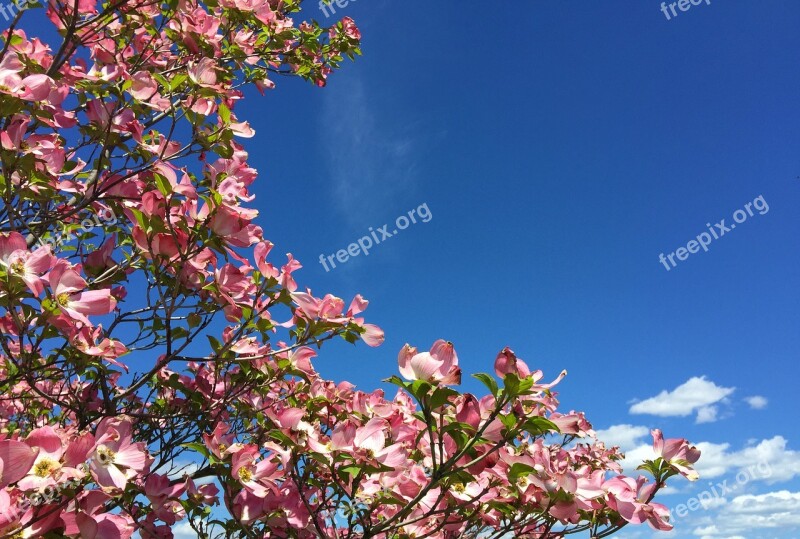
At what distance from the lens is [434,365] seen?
1.31m

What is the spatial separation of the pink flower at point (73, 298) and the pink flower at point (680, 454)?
156 cm

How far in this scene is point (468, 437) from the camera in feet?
4.47

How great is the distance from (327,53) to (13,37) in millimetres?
1962

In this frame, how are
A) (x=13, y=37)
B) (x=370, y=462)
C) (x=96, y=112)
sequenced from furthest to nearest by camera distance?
(x=96, y=112)
(x=13, y=37)
(x=370, y=462)

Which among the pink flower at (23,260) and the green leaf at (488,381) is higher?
the pink flower at (23,260)

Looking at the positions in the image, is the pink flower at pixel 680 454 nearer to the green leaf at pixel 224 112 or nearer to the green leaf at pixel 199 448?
the green leaf at pixel 199 448

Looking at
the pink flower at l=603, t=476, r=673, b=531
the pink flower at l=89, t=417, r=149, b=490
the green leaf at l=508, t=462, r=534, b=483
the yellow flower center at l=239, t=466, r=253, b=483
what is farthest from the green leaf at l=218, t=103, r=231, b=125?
the pink flower at l=603, t=476, r=673, b=531

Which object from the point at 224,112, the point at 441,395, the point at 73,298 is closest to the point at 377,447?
the point at 441,395

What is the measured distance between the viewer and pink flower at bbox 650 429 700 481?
156 cm

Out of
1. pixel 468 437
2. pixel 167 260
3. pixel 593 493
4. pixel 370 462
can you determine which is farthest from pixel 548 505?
pixel 167 260

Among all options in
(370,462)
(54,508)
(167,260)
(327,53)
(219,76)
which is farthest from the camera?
(327,53)

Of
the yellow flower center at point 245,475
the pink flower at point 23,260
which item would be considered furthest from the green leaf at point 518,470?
the pink flower at point 23,260

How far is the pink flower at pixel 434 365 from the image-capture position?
1.31 metres

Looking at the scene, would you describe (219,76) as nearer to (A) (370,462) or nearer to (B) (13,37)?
(B) (13,37)
